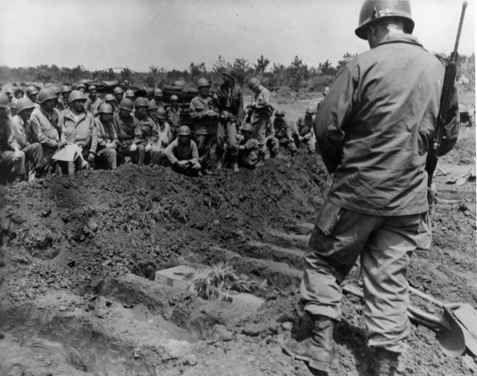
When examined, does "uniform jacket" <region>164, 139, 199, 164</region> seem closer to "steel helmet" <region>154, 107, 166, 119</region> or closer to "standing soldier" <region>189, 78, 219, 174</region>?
"standing soldier" <region>189, 78, 219, 174</region>

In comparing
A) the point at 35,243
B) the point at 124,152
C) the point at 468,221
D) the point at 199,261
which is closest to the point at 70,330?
the point at 35,243

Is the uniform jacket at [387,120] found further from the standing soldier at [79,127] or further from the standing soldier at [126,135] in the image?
the standing soldier at [126,135]

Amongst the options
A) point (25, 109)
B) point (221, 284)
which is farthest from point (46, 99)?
point (221, 284)

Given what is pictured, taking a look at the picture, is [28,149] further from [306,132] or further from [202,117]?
[306,132]

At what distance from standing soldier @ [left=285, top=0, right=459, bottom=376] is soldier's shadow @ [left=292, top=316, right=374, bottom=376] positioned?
Result: 0.64ft

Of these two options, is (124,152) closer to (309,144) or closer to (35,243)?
(35,243)

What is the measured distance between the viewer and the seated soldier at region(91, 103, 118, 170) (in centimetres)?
731

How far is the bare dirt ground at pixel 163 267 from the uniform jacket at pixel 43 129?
0.96 meters

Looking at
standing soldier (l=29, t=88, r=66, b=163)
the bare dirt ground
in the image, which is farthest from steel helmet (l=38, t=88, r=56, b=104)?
the bare dirt ground

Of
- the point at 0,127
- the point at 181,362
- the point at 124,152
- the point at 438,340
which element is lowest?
the point at 438,340

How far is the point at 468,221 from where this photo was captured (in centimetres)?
657

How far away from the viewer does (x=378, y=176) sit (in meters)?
2.61

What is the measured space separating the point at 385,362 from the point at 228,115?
268 inches

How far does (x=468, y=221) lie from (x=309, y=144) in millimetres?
6062
